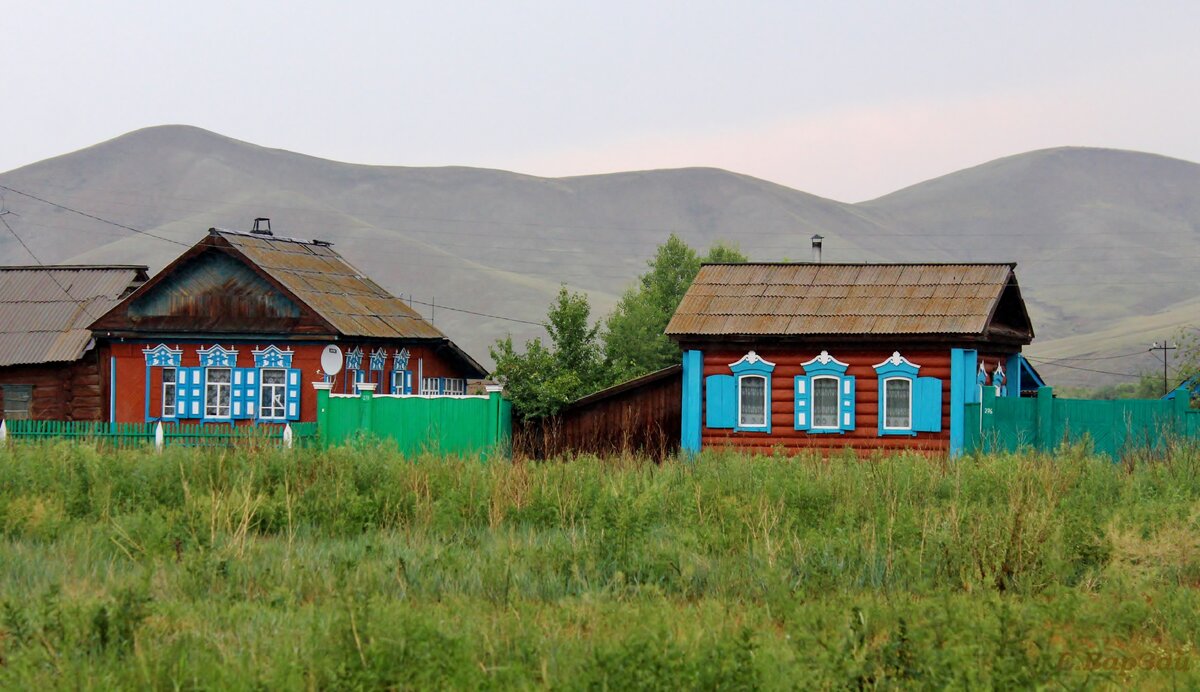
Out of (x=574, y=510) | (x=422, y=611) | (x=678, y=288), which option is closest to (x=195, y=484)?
(x=574, y=510)

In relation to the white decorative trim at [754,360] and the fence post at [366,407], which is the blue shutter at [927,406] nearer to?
the white decorative trim at [754,360]

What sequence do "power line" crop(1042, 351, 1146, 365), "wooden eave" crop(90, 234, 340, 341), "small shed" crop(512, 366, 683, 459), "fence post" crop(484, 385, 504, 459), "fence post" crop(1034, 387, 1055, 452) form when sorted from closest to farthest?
"fence post" crop(1034, 387, 1055, 452)
"fence post" crop(484, 385, 504, 459)
"small shed" crop(512, 366, 683, 459)
"wooden eave" crop(90, 234, 340, 341)
"power line" crop(1042, 351, 1146, 365)

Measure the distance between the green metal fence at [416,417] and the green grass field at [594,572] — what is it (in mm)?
7552

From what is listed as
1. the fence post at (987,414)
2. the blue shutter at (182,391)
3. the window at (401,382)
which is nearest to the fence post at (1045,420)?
the fence post at (987,414)

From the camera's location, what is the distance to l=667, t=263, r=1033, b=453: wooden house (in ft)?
79.6

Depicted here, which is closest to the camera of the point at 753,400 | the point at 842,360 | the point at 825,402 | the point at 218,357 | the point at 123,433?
the point at 123,433

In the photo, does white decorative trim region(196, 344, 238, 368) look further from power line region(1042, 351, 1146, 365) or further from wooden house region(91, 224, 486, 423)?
power line region(1042, 351, 1146, 365)

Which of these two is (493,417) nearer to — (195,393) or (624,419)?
(624,419)

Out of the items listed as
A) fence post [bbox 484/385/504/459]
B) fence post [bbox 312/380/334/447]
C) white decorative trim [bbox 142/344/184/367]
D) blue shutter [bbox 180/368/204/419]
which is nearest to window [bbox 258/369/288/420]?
blue shutter [bbox 180/368/204/419]

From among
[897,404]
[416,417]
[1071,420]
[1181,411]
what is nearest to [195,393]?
[416,417]

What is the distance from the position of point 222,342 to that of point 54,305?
7016 mm

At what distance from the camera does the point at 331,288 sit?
32.3m

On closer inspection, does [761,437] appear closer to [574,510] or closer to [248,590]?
[574,510]

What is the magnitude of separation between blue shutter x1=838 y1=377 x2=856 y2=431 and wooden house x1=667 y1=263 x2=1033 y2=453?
19 millimetres
